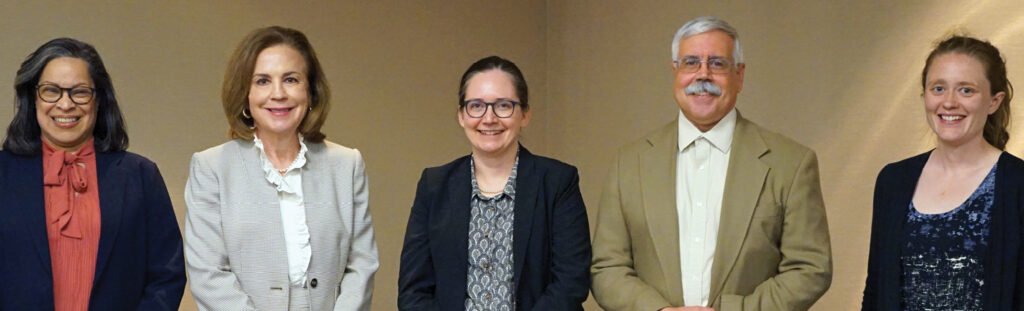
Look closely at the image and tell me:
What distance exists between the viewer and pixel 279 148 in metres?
3.52

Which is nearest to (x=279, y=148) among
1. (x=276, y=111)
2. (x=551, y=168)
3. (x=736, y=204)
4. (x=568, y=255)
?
(x=276, y=111)

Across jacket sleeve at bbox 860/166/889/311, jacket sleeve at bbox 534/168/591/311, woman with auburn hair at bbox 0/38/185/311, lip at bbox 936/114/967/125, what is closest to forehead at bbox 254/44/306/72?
woman with auburn hair at bbox 0/38/185/311

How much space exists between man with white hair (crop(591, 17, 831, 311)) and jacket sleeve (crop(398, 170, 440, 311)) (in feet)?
1.69

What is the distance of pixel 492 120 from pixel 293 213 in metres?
0.67

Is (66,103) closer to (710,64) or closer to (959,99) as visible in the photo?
(710,64)

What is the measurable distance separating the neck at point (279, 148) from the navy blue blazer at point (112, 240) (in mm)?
343

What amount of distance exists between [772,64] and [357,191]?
236 centimetres

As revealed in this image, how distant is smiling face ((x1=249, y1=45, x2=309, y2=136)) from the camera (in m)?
3.41

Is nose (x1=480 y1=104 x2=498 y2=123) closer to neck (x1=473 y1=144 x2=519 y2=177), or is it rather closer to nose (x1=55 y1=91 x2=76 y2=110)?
neck (x1=473 y1=144 x2=519 y2=177)

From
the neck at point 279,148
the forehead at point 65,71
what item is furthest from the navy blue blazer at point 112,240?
the neck at point 279,148

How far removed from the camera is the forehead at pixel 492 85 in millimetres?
3453

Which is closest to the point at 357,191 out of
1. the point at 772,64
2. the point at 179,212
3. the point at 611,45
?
the point at 179,212

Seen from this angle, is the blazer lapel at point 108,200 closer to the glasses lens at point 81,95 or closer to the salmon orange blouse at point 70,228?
the salmon orange blouse at point 70,228

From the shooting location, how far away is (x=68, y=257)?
3.27 meters
